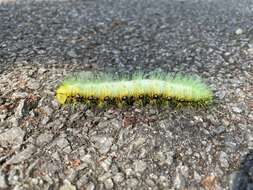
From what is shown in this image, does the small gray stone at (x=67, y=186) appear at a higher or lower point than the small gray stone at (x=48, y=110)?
lower

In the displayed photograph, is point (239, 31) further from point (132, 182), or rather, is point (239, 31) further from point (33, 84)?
point (132, 182)

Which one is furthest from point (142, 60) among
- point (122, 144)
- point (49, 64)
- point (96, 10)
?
point (96, 10)

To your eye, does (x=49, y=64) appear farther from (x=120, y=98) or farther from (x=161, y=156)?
(x=161, y=156)

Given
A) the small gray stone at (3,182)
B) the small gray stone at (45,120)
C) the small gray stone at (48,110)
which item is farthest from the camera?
the small gray stone at (48,110)

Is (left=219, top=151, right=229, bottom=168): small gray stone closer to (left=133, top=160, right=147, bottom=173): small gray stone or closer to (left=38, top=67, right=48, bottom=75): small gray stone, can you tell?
(left=133, top=160, right=147, bottom=173): small gray stone

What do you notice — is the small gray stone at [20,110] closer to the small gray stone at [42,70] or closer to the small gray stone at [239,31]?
the small gray stone at [42,70]

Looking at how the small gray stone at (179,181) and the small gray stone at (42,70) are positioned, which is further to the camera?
the small gray stone at (42,70)

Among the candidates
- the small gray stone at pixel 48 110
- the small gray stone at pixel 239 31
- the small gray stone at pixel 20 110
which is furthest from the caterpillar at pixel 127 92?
the small gray stone at pixel 239 31

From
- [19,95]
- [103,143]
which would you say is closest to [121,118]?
[103,143]
